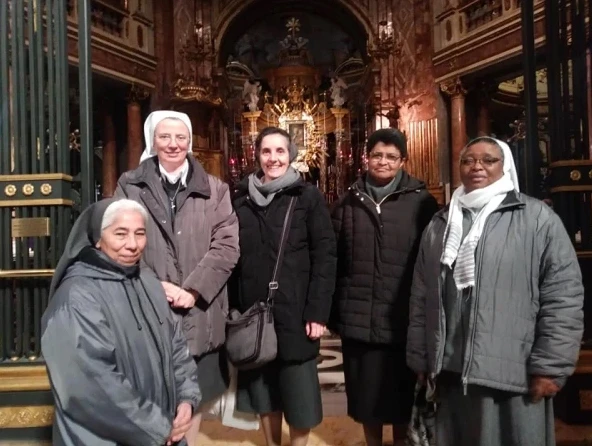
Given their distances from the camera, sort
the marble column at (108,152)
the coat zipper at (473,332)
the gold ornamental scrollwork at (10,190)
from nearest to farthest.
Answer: the coat zipper at (473,332)
the gold ornamental scrollwork at (10,190)
the marble column at (108,152)

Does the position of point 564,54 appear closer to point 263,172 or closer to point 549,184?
point 549,184

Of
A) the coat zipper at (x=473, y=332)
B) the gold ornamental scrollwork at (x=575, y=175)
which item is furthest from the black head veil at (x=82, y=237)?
the gold ornamental scrollwork at (x=575, y=175)

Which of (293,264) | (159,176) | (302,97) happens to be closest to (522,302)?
(293,264)

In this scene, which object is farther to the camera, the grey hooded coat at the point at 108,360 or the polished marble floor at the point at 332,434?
the polished marble floor at the point at 332,434

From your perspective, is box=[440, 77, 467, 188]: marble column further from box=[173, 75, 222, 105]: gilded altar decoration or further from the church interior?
box=[173, 75, 222, 105]: gilded altar decoration

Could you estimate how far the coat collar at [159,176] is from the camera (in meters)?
2.49

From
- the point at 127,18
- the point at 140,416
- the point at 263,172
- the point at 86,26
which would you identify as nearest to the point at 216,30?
the point at 127,18

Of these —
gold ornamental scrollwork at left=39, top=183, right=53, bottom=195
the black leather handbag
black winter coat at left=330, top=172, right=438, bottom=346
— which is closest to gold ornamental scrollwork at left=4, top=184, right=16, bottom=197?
gold ornamental scrollwork at left=39, top=183, right=53, bottom=195

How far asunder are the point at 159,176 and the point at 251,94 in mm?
10767

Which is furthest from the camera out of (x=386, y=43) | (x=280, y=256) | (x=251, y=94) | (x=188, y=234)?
(x=251, y=94)

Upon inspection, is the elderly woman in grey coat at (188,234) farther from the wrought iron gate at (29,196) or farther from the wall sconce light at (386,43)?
the wall sconce light at (386,43)

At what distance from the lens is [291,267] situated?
8.68 ft

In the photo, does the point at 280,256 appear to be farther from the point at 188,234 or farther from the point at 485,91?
the point at 485,91

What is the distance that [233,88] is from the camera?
44.1ft
